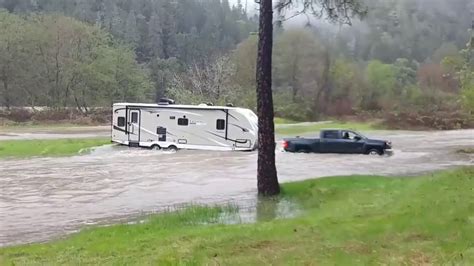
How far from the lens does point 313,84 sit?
85.6 m

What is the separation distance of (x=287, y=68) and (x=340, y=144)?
55587 millimetres

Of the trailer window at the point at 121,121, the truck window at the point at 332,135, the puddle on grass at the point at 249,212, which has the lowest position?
the puddle on grass at the point at 249,212

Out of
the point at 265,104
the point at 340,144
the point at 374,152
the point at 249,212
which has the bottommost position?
the point at 249,212

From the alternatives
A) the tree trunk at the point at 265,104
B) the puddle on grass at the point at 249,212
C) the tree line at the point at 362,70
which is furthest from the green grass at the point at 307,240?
the tree line at the point at 362,70

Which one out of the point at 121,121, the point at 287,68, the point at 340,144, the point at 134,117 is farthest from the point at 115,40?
the point at 340,144

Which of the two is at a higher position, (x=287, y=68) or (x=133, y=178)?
(x=287, y=68)

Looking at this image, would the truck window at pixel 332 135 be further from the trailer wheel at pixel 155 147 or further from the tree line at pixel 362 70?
the tree line at pixel 362 70

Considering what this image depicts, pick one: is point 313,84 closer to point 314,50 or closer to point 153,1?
point 314,50

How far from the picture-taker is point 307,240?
7977 millimetres

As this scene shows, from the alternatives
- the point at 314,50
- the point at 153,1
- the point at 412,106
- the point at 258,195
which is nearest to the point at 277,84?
the point at 314,50

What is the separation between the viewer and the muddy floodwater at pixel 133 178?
14292 mm

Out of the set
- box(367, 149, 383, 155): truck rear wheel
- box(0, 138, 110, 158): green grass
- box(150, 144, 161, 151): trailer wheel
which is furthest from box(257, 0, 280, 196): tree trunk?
box(150, 144, 161, 151): trailer wheel

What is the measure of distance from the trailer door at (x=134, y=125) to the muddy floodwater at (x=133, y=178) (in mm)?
670

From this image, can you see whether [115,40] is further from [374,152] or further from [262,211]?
[262,211]
